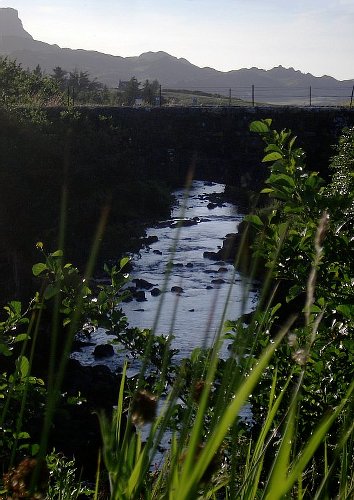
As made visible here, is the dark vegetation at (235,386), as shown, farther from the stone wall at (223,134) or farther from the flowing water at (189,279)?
the stone wall at (223,134)

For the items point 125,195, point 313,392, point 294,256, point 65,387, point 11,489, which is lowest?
point 65,387

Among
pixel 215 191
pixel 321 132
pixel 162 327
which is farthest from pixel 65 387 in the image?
pixel 215 191

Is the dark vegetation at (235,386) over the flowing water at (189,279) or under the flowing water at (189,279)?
over

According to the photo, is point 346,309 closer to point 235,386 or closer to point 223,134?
point 235,386

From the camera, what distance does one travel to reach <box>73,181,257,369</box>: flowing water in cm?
1516

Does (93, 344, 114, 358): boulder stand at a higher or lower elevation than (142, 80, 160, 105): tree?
lower

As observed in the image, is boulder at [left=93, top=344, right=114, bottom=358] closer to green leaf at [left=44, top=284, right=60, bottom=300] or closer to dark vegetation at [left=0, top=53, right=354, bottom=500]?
dark vegetation at [left=0, top=53, right=354, bottom=500]

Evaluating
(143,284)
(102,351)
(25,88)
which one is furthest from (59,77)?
(102,351)

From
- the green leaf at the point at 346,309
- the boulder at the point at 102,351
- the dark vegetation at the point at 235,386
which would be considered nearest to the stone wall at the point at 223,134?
the boulder at the point at 102,351

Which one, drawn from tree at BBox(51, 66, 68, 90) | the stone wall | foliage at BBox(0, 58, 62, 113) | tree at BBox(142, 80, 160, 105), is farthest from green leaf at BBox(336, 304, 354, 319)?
tree at BBox(51, 66, 68, 90)

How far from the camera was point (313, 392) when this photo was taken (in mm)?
2986

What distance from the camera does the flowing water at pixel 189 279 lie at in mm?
15156

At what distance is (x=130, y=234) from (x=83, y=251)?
4227mm

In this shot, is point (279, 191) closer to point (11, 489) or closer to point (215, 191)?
point (11, 489)
